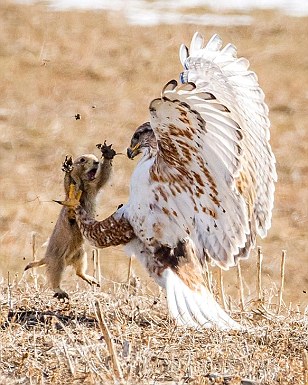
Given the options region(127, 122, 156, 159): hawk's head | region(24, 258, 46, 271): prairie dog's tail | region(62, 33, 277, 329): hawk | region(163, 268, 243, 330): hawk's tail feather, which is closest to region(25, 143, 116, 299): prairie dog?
region(24, 258, 46, 271): prairie dog's tail

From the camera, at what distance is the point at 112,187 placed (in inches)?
478

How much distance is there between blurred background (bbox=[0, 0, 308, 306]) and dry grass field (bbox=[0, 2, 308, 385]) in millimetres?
24

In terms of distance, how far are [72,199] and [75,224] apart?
16 centimetres

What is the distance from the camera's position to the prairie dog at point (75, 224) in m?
7.65

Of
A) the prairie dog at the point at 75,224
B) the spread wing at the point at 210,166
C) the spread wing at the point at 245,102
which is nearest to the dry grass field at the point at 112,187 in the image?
the prairie dog at the point at 75,224

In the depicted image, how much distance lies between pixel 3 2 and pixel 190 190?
1182cm

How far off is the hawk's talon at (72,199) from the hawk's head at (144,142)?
18.3 inches

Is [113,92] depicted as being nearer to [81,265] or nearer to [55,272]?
[81,265]

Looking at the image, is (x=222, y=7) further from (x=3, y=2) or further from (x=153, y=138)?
(x=153, y=138)

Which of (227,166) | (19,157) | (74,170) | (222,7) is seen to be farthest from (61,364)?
(222,7)

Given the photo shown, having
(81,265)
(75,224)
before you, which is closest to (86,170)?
(75,224)

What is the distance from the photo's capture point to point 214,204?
Answer: 7.26m

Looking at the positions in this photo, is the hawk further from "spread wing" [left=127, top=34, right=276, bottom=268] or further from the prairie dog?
the prairie dog

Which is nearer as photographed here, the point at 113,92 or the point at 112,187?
the point at 112,187
